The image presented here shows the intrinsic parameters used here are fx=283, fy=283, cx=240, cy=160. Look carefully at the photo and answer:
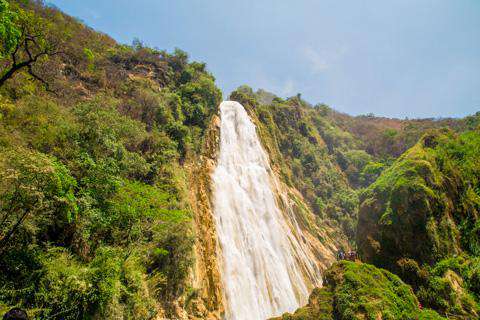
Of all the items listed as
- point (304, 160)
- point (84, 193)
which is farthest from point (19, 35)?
point (304, 160)

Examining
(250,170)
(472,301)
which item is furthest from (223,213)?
(472,301)

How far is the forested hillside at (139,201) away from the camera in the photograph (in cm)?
788

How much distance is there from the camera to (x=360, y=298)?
11.1 meters

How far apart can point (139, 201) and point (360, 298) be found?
31.6 ft

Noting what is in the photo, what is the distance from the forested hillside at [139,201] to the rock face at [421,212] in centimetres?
8

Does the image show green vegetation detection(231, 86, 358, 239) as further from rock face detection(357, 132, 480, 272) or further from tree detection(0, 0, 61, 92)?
tree detection(0, 0, 61, 92)

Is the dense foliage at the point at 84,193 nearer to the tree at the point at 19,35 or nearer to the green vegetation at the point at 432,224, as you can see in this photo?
the tree at the point at 19,35

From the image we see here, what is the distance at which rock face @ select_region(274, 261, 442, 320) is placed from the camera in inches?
425

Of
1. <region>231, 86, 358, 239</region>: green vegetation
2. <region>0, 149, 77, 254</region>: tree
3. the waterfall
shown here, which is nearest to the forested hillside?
<region>0, 149, 77, 254</region>: tree

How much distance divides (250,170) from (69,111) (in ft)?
54.5

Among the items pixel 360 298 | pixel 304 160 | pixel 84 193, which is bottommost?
pixel 360 298

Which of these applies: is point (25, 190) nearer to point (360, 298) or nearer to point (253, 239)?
point (360, 298)

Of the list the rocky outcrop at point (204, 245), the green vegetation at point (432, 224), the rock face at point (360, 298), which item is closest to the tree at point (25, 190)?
the rocky outcrop at point (204, 245)

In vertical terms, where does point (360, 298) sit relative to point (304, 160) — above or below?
below
